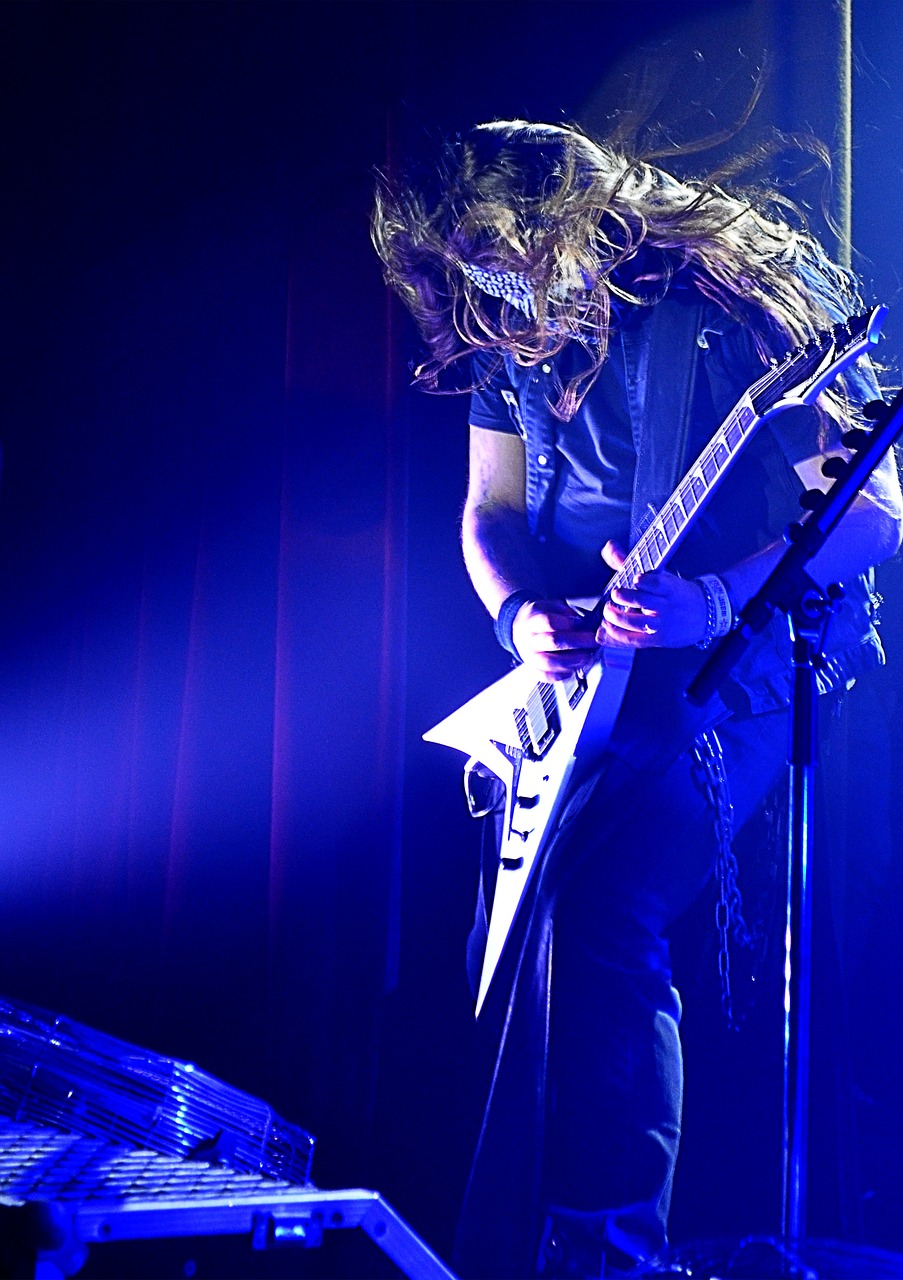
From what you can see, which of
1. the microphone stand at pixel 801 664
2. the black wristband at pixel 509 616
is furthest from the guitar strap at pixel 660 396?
the microphone stand at pixel 801 664

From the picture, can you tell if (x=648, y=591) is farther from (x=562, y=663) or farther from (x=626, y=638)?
(x=562, y=663)

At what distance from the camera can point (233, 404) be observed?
9.35ft

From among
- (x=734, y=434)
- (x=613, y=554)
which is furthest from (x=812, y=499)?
(x=613, y=554)

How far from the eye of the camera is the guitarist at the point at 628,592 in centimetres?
221

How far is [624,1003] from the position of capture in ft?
7.35

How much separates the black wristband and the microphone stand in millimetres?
641

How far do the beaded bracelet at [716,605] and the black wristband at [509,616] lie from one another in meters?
0.35

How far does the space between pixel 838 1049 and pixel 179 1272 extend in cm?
134

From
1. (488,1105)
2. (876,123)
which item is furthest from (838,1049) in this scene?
(876,123)

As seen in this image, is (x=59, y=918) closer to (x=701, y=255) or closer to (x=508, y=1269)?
(x=508, y=1269)

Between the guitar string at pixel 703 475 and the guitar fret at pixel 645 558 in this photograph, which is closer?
the guitar string at pixel 703 475

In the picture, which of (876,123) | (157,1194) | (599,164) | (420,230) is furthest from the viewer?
(420,230)

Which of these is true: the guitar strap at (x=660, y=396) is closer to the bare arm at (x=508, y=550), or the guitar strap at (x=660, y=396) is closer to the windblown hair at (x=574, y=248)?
the windblown hair at (x=574, y=248)

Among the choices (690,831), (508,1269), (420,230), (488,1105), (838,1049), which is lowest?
(508,1269)
